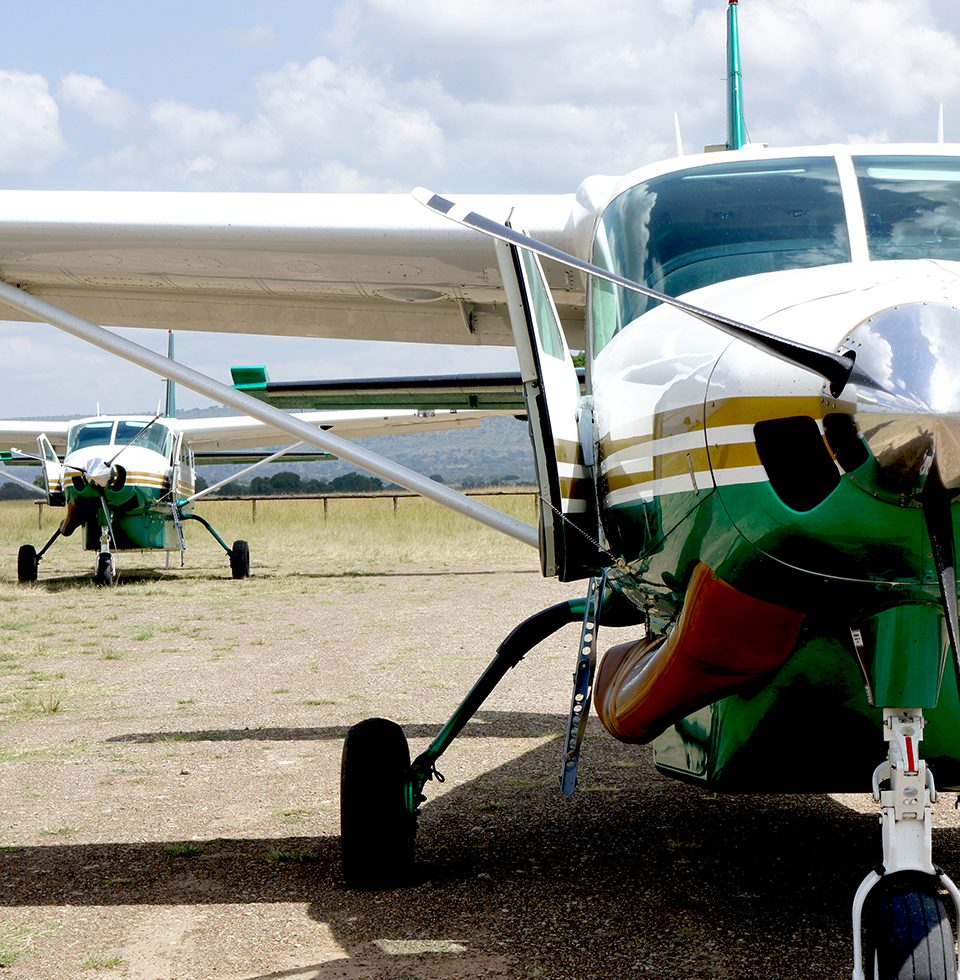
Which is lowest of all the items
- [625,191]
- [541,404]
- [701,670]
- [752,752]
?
[752,752]

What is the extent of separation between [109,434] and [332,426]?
138 inches

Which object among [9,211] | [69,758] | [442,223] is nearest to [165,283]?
[9,211]

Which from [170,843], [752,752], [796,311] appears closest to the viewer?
[796,311]

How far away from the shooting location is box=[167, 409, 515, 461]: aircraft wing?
19.1 meters

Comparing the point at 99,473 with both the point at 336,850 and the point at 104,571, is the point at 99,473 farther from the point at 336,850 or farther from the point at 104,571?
the point at 336,850

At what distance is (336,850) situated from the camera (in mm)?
4844

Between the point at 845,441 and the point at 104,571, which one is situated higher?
the point at 845,441

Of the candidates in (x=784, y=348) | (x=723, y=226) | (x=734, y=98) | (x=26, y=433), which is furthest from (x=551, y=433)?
(x=26, y=433)

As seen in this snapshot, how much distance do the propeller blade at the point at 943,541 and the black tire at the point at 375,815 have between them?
2.49m

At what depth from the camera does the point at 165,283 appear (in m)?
6.36

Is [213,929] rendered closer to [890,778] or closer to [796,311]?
[890,778]

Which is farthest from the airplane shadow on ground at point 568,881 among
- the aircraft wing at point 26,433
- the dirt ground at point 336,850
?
the aircraft wing at point 26,433

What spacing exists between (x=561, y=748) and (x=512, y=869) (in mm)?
2230

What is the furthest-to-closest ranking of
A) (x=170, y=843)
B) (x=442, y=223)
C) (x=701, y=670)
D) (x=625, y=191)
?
(x=442, y=223)
(x=170, y=843)
(x=625, y=191)
(x=701, y=670)
